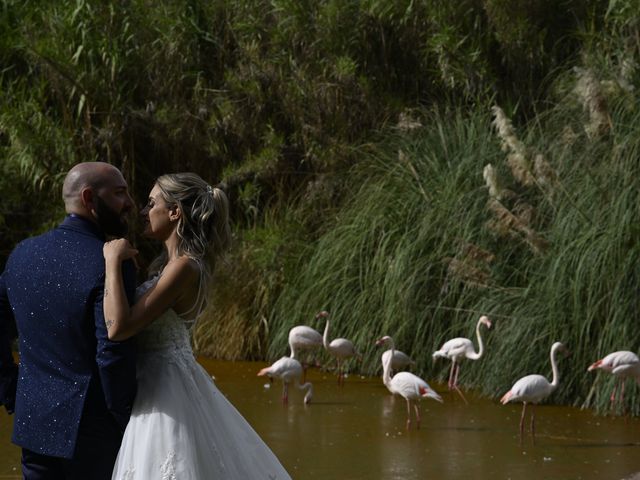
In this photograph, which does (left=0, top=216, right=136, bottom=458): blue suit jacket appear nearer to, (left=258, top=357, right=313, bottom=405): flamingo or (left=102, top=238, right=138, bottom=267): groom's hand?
(left=102, top=238, right=138, bottom=267): groom's hand

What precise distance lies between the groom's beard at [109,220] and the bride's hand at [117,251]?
0.11 metres

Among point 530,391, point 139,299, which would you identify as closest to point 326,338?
point 530,391

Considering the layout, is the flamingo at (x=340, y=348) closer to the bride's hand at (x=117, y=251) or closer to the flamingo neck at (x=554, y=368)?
the flamingo neck at (x=554, y=368)

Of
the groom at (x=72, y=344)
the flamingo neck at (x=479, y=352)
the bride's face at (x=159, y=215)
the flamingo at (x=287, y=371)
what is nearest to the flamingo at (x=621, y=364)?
the flamingo neck at (x=479, y=352)

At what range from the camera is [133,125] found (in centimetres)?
1240

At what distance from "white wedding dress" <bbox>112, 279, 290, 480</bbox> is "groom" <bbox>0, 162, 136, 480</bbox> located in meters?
0.08

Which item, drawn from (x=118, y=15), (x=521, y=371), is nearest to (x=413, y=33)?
(x=118, y=15)

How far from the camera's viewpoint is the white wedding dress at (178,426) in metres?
3.55

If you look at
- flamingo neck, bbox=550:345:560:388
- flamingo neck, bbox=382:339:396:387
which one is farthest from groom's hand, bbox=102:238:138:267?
flamingo neck, bbox=382:339:396:387

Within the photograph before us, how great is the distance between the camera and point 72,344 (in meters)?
3.37

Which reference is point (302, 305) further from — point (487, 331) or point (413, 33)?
point (413, 33)

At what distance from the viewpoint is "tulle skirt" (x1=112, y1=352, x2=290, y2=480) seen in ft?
11.7

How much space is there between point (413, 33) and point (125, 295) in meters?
9.15

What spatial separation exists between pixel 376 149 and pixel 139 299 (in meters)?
7.53
